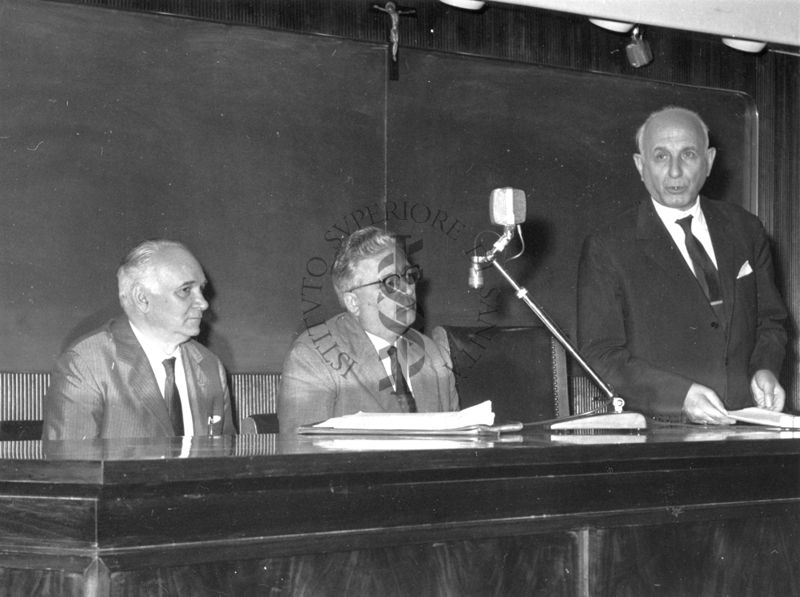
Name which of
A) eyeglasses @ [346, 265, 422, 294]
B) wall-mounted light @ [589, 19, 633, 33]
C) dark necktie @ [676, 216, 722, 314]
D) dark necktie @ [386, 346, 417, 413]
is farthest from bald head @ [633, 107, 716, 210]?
wall-mounted light @ [589, 19, 633, 33]

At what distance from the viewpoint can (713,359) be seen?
313cm

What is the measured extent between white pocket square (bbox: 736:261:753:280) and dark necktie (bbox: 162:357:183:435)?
62.5 inches

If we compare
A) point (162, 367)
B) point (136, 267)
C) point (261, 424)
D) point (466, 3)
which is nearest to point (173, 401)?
point (162, 367)

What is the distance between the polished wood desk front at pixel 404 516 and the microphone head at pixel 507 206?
474mm

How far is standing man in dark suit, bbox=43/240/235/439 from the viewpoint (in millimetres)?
2998

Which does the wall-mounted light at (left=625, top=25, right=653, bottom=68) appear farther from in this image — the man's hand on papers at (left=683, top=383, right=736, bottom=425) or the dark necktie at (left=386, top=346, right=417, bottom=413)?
the man's hand on papers at (left=683, top=383, right=736, bottom=425)

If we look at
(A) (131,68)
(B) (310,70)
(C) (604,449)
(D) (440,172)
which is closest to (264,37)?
(B) (310,70)

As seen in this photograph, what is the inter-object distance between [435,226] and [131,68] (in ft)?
4.08

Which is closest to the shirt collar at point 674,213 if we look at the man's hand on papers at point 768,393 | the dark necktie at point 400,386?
the man's hand on papers at point 768,393

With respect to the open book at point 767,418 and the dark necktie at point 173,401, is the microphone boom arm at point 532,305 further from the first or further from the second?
Answer: the dark necktie at point 173,401

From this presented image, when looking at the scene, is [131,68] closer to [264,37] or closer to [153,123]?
[153,123]

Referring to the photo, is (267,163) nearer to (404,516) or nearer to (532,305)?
(532,305)

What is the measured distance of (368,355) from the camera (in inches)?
125

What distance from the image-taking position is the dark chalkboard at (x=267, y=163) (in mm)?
3576
